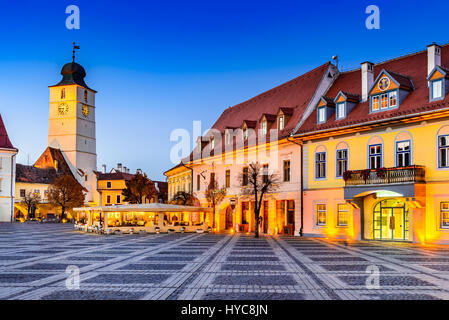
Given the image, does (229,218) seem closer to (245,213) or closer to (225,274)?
(245,213)

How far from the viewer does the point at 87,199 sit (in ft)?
330

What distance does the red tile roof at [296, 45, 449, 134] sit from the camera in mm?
27709

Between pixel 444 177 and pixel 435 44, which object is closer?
pixel 444 177

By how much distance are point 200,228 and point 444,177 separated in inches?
812

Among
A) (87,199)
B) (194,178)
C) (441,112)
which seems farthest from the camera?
(87,199)

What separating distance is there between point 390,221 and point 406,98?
274 inches

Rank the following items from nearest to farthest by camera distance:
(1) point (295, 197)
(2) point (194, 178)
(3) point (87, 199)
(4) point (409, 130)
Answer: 1. (4) point (409, 130)
2. (1) point (295, 197)
3. (2) point (194, 178)
4. (3) point (87, 199)

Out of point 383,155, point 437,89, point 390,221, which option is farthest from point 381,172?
point 437,89

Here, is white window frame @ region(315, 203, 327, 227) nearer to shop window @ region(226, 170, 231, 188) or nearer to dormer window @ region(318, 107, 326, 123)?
dormer window @ region(318, 107, 326, 123)

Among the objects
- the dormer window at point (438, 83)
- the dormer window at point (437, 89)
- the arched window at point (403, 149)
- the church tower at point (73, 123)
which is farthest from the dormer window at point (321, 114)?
the church tower at point (73, 123)

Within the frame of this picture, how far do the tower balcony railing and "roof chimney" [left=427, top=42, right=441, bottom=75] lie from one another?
20.6ft

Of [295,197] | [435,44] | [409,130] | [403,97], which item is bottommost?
[295,197]
